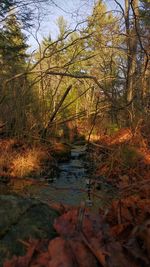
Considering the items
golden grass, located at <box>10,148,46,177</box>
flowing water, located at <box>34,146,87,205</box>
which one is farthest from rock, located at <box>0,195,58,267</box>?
golden grass, located at <box>10,148,46,177</box>

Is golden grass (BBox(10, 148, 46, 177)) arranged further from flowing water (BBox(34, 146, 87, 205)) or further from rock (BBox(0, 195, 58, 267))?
rock (BBox(0, 195, 58, 267))

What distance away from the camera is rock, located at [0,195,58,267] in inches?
81.0

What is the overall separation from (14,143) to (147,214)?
10751mm

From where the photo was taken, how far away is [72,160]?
42.5 ft

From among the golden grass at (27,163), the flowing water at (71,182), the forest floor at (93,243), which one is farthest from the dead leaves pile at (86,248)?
the golden grass at (27,163)

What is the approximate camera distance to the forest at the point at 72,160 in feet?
5.00

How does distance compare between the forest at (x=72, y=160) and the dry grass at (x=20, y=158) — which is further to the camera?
the dry grass at (x=20, y=158)

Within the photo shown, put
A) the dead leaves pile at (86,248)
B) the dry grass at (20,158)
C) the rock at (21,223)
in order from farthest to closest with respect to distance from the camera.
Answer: the dry grass at (20,158), the rock at (21,223), the dead leaves pile at (86,248)

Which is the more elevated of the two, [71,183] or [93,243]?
[93,243]

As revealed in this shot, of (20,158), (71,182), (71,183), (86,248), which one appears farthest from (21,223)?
(20,158)

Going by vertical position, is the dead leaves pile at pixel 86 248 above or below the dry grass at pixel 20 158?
below

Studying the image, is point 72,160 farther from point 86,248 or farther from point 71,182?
point 86,248

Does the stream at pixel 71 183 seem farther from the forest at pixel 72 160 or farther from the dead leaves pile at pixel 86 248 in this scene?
the dead leaves pile at pixel 86 248

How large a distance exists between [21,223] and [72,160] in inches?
422
